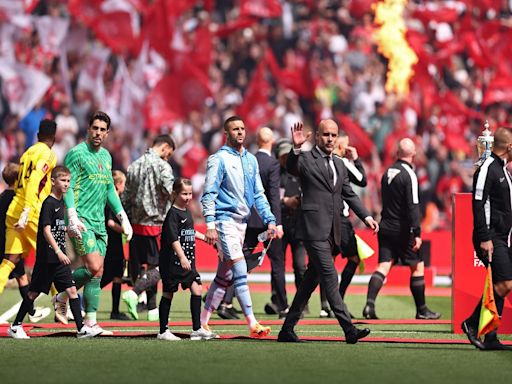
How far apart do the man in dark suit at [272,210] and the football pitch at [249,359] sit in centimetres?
163

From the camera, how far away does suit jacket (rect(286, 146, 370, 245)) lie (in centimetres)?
1157

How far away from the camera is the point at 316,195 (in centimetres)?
1162

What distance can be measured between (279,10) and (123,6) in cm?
346

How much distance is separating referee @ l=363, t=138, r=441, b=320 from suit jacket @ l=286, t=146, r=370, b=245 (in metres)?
3.36

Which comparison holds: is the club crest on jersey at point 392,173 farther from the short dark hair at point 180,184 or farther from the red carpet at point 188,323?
the short dark hair at point 180,184

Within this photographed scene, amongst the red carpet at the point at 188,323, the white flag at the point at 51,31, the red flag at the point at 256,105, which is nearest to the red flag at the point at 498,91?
the red flag at the point at 256,105

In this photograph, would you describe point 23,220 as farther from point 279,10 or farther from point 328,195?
point 279,10

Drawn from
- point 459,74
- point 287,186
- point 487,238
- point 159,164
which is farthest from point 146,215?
point 459,74

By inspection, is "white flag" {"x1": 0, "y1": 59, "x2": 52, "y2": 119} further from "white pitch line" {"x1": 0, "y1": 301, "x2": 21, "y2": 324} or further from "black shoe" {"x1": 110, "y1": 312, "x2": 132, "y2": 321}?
"black shoe" {"x1": 110, "y1": 312, "x2": 132, "y2": 321}

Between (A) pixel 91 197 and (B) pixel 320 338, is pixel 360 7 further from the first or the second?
(B) pixel 320 338

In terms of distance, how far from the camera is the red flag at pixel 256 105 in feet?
90.8

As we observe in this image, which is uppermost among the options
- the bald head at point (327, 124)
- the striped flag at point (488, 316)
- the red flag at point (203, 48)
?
the red flag at point (203, 48)

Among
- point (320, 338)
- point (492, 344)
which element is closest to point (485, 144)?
point (492, 344)

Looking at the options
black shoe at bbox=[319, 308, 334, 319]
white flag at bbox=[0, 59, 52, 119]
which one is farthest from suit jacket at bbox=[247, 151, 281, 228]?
white flag at bbox=[0, 59, 52, 119]
